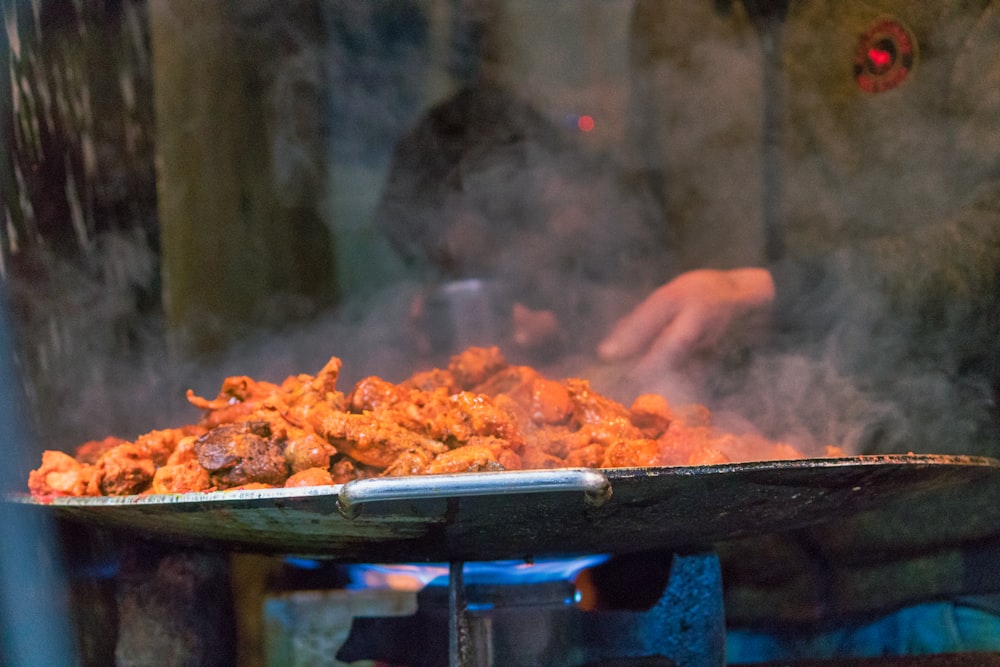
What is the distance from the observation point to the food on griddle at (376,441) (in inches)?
60.7

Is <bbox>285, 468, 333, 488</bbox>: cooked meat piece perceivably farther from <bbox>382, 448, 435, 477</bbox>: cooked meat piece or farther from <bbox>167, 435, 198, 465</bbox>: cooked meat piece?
<bbox>167, 435, 198, 465</bbox>: cooked meat piece

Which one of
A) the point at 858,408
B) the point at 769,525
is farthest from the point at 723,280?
the point at 769,525

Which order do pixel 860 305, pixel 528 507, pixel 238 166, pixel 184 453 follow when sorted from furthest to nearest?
pixel 238 166
pixel 860 305
pixel 184 453
pixel 528 507

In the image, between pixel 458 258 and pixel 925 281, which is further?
pixel 458 258

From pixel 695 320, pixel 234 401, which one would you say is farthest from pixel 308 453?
pixel 695 320

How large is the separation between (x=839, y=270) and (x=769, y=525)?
1444mm

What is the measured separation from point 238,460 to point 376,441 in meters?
0.32

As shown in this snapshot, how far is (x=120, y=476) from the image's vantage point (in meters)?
1.62

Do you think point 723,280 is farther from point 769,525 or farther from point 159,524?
point 159,524

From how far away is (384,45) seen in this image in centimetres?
431

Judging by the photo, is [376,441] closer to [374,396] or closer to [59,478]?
[374,396]

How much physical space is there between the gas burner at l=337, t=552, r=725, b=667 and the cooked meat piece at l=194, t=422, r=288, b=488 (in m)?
0.50

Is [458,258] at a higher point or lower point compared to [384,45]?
lower

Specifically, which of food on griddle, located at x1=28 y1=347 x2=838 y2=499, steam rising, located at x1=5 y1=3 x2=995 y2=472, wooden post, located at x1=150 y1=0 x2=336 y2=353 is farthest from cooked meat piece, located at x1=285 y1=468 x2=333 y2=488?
wooden post, located at x1=150 y1=0 x2=336 y2=353
